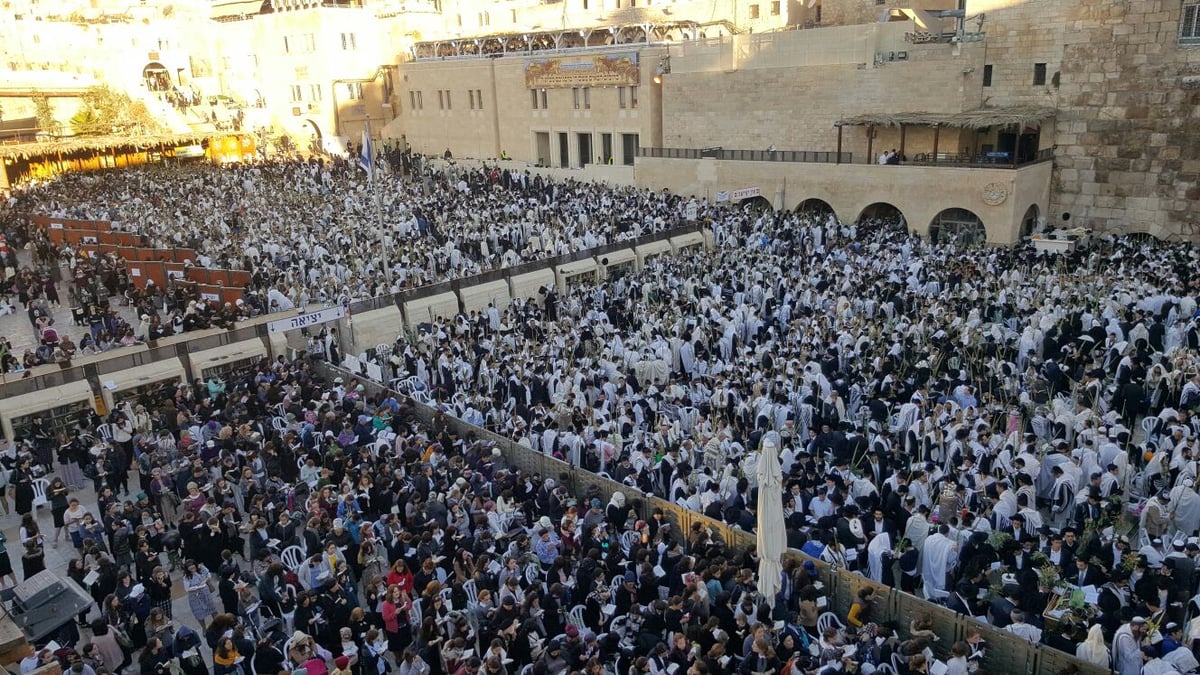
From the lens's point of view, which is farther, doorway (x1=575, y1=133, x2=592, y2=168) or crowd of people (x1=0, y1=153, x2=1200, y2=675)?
doorway (x1=575, y1=133, x2=592, y2=168)

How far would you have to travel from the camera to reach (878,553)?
8805 millimetres

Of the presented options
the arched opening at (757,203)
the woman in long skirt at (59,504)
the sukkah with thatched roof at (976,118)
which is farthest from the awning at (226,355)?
the sukkah with thatched roof at (976,118)

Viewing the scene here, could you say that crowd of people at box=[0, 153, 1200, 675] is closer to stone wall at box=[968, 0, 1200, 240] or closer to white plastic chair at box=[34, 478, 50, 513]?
white plastic chair at box=[34, 478, 50, 513]

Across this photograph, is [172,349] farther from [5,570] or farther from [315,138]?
[315,138]

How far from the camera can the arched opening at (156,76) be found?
51.3 metres

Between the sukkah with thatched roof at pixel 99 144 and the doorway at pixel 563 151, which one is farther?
the doorway at pixel 563 151

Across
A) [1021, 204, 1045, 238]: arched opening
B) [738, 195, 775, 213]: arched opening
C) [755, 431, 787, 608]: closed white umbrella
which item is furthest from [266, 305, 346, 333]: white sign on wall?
[1021, 204, 1045, 238]: arched opening

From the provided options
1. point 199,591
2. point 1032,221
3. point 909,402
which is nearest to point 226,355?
point 199,591

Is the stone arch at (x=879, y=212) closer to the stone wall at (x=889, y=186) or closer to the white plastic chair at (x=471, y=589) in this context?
the stone wall at (x=889, y=186)

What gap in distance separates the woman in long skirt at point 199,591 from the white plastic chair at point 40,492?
160 inches

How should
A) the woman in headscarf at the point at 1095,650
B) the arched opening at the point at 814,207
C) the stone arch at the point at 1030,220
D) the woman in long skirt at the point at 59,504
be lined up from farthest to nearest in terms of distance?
the arched opening at the point at 814,207 < the stone arch at the point at 1030,220 < the woman in long skirt at the point at 59,504 < the woman in headscarf at the point at 1095,650

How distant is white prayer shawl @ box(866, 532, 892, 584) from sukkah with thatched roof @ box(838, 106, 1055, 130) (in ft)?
63.5

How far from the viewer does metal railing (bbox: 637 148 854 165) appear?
28.6m

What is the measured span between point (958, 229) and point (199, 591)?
76.9 feet
